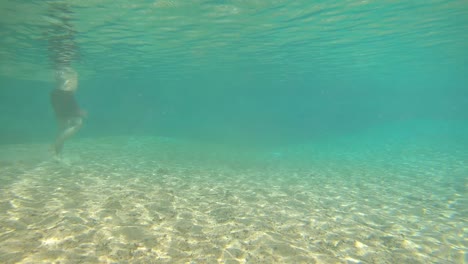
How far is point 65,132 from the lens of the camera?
16469 mm

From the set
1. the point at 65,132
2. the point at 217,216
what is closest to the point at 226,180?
the point at 217,216

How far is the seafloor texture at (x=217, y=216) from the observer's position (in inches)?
237

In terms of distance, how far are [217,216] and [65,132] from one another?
12.7 meters

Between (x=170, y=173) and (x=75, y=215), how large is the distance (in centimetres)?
733

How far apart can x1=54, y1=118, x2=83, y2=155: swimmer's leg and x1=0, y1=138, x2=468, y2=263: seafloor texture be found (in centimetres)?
110

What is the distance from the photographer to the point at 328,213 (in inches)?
374

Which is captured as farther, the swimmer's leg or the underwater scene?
the swimmer's leg

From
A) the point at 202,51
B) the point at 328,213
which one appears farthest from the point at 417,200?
the point at 202,51

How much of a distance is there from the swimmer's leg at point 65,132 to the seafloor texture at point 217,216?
110 centimetres

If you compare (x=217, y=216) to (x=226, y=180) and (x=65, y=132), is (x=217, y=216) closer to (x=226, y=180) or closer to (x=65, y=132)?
(x=226, y=180)

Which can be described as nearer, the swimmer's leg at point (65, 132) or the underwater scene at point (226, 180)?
the underwater scene at point (226, 180)

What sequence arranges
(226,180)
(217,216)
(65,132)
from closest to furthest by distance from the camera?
(217,216) < (226,180) < (65,132)

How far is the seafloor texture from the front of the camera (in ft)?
19.7

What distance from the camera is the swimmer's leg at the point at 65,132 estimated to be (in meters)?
16.4
